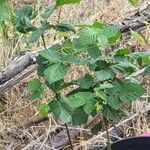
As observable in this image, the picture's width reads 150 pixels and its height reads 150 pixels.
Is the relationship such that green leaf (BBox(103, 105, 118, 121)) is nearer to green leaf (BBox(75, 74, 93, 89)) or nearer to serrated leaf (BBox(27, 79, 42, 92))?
green leaf (BBox(75, 74, 93, 89))

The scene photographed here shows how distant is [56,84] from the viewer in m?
1.16

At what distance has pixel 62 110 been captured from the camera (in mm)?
1135

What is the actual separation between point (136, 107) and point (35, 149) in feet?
1.72

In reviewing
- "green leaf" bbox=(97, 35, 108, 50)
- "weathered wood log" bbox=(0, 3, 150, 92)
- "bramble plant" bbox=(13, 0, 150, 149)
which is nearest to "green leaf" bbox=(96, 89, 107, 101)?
"bramble plant" bbox=(13, 0, 150, 149)

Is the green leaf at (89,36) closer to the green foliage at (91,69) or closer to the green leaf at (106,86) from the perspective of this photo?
the green foliage at (91,69)

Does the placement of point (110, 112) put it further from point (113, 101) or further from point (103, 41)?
point (103, 41)

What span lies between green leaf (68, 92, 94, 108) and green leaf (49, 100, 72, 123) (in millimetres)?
34

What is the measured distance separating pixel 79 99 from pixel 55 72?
10 centimetres

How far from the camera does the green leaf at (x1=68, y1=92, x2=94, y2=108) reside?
1.08m

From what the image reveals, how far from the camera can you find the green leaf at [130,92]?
109 cm

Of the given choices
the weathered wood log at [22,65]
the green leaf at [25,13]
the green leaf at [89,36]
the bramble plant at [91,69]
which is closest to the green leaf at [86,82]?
the bramble plant at [91,69]

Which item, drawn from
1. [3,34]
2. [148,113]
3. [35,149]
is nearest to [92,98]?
[35,149]

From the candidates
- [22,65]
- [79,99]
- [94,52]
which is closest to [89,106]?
[79,99]

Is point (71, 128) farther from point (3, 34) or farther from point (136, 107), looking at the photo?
point (3, 34)
